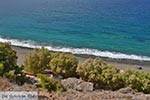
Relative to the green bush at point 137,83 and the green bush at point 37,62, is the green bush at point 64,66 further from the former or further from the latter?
the green bush at point 137,83

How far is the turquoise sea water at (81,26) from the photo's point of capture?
71688 millimetres

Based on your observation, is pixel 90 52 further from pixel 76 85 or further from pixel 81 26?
pixel 76 85

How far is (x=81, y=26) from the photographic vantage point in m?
90.8

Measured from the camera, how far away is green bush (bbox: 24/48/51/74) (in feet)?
150

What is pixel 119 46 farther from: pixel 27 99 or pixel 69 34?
pixel 27 99

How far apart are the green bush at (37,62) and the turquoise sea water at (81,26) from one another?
2058 cm

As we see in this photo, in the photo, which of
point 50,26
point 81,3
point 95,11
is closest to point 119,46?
point 50,26

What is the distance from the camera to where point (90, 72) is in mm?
42375

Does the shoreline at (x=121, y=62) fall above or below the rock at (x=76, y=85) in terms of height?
below

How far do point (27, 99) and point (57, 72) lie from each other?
26175 mm

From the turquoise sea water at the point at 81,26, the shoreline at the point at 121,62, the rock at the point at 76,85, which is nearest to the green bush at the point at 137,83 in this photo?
the rock at the point at 76,85

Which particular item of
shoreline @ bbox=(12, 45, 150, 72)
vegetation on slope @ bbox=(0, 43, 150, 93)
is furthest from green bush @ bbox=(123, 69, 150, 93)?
shoreline @ bbox=(12, 45, 150, 72)

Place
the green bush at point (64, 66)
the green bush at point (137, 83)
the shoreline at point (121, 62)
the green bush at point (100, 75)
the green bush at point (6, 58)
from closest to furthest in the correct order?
the green bush at point (6, 58) < the green bush at point (137, 83) < the green bush at point (100, 75) < the green bush at point (64, 66) < the shoreline at point (121, 62)

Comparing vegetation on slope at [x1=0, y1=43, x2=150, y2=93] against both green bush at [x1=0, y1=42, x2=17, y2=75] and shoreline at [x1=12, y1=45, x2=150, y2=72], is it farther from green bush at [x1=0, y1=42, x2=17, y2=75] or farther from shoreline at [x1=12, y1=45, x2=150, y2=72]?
shoreline at [x1=12, y1=45, x2=150, y2=72]
